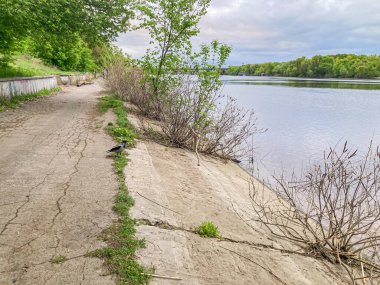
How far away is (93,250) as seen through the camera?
4301 mm

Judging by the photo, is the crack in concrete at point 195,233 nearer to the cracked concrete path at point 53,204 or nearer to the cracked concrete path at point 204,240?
the cracked concrete path at point 204,240

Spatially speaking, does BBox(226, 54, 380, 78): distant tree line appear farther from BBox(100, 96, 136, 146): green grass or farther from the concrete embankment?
BBox(100, 96, 136, 146): green grass

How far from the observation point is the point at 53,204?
556 centimetres

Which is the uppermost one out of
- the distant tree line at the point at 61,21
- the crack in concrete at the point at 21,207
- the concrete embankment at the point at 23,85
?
the distant tree line at the point at 61,21

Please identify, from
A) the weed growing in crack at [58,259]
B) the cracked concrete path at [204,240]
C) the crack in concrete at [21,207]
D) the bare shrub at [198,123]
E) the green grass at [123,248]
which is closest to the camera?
the green grass at [123,248]

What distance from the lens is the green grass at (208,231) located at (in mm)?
5688

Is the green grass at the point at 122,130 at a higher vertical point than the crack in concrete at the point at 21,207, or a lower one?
lower

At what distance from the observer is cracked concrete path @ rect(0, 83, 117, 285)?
12.9 feet

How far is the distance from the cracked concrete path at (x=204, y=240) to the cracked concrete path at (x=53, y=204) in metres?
A: 0.64

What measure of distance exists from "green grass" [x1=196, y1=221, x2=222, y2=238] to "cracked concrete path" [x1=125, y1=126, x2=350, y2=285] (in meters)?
0.14

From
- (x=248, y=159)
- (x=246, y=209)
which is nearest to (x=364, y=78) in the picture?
(x=248, y=159)

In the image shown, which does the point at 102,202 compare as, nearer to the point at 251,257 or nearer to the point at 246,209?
the point at 251,257

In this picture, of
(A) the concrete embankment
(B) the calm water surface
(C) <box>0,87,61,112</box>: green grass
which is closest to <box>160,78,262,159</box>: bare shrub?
(B) the calm water surface

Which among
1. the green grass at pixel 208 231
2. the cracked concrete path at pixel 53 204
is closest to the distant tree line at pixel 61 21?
the cracked concrete path at pixel 53 204
